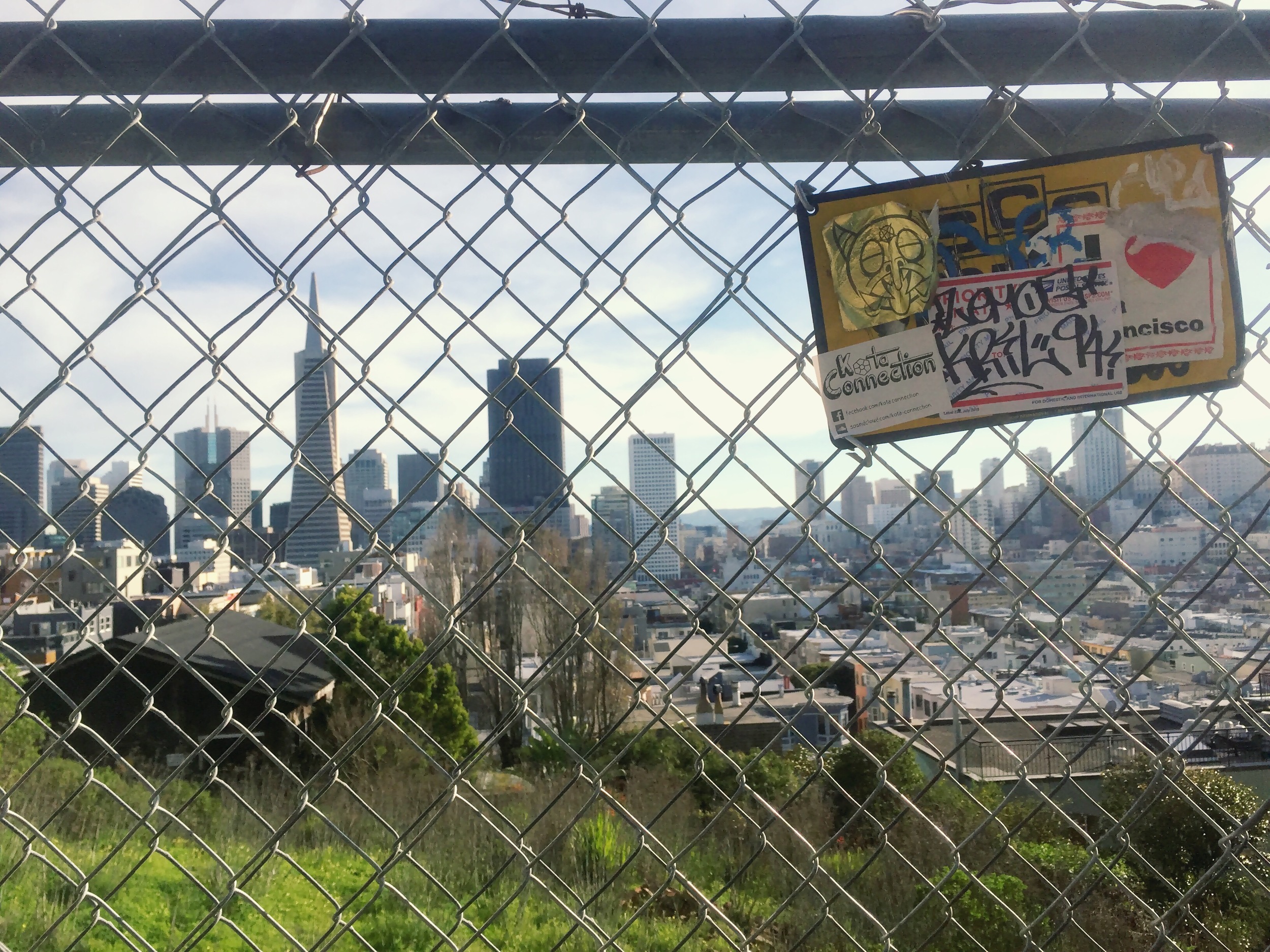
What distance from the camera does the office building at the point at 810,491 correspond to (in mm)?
1411

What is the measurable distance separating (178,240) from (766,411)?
2.99 ft

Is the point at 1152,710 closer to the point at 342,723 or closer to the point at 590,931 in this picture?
the point at 590,931

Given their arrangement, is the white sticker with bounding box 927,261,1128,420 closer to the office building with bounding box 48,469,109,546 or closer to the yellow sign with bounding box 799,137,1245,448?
the yellow sign with bounding box 799,137,1245,448

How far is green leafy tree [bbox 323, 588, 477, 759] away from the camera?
2.65 metres

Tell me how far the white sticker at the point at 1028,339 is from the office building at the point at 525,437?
586mm

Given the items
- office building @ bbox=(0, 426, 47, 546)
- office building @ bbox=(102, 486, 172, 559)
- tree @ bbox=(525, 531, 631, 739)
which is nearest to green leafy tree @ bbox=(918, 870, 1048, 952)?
tree @ bbox=(525, 531, 631, 739)

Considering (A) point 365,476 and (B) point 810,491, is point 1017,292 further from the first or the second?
(A) point 365,476

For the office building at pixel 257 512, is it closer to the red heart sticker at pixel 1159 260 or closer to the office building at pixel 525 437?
the office building at pixel 525 437

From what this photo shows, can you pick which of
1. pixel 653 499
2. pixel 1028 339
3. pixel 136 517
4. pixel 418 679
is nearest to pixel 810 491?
pixel 653 499

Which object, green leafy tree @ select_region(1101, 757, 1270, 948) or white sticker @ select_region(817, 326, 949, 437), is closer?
white sticker @ select_region(817, 326, 949, 437)

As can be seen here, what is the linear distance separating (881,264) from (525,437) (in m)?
0.59

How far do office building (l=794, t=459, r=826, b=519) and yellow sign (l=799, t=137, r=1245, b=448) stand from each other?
0.09m

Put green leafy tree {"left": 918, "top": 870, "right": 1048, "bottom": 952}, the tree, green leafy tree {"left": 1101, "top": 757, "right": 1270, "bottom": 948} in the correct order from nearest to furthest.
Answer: the tree
green leafy tree {"left": 1101, "top": 757, "right": 1270, "bottom": 948}
green leafy tree {"left": 918, "top": 870, "right": 1048, "bottom": 952}

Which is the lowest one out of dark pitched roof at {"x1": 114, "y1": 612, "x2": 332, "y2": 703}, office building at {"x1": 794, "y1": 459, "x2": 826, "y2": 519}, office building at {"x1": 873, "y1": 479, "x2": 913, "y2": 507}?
dark pitched roof at {"x1": 114, "y1": 612, "x2": 332, "y2": 703}
